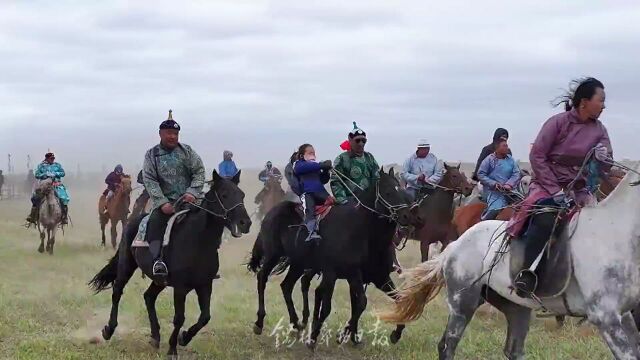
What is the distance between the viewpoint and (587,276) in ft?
21.7

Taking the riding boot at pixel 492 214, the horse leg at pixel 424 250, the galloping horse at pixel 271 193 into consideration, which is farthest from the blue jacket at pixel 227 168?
the riding boot at pixel 492 214

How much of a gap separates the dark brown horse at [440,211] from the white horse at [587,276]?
743 cm

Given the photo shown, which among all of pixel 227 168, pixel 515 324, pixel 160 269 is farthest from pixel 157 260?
pixel 227 168

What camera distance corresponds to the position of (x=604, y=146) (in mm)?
6828

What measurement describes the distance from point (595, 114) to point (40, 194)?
1854 centimetres

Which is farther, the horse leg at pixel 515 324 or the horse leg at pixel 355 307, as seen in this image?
the horse leg at pixel 355 307

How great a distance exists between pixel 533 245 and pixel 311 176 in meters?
4.46

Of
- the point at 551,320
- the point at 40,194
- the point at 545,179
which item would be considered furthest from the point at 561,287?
the point at 40,194


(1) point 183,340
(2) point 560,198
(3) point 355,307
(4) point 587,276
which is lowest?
(1) point 183,340

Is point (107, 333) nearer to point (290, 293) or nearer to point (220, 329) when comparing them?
point (220, 329)

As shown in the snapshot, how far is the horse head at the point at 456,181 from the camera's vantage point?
15.1 m

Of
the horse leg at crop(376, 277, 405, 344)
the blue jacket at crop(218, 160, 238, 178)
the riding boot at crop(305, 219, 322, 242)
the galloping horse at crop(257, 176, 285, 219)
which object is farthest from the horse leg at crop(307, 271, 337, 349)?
the galloping horse at crop(257, 176, 285, 219)

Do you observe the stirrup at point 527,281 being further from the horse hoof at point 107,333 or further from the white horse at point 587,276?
the horse hoof at point 107,333

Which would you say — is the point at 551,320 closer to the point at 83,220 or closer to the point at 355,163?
the point at 355,163
